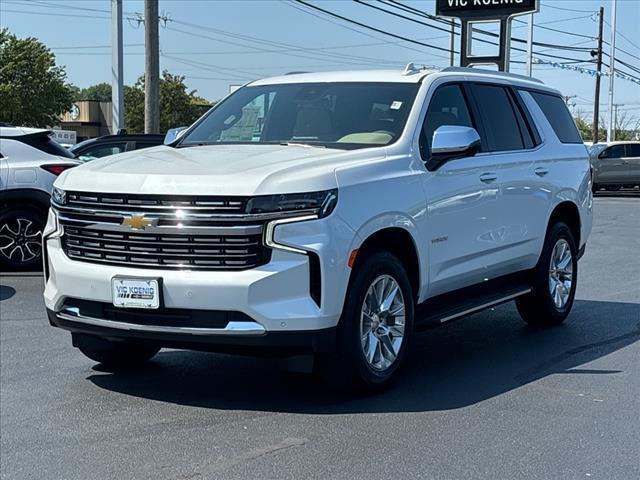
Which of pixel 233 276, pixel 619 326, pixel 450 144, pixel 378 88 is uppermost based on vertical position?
pixel 378 88

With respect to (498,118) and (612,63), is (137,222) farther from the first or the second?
(612,63)

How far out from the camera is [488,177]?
258 inches

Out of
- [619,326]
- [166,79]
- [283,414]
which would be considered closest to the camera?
[283,414]

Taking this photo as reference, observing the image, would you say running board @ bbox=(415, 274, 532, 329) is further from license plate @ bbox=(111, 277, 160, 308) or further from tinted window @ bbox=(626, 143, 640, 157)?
tinted window @ bbox=(626, 143, 640, 157)

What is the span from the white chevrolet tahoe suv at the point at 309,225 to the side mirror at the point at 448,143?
1 centimetres

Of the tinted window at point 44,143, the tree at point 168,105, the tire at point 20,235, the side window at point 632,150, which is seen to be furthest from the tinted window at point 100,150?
the tree at point 168,105

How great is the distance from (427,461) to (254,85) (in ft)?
12.2

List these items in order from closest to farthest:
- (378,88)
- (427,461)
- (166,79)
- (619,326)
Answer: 1. (427,461)
2. (378,88)
3. (619,326)
4. (166,79)

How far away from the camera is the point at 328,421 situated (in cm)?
504

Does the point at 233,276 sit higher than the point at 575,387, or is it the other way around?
the point at 233,276

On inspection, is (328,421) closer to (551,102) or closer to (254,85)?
(254,85)

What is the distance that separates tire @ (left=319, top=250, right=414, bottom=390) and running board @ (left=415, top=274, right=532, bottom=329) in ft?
1.11

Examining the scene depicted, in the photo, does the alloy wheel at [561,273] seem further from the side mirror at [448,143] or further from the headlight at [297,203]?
the headlight at [297,203]

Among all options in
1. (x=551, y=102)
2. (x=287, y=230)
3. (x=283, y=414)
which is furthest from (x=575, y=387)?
(x=551, y=102)
